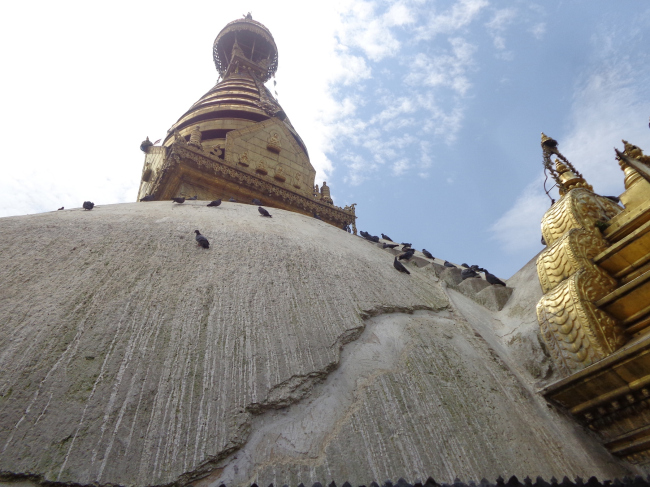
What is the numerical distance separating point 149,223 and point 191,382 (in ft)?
9.18

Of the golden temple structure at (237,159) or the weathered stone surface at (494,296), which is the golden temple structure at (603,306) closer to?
the weathered stone surface at (494,296)

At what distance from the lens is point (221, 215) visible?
19.7ft

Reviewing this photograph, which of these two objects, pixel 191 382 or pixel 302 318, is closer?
pixel 191 382

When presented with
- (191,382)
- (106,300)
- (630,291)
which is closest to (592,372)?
(630,291)

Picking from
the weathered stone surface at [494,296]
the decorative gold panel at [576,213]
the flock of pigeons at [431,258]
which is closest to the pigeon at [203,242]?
the flock of pigeons at [431,258]

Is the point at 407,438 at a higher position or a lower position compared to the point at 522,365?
lower

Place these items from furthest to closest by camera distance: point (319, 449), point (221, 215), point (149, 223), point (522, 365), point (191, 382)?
point (221, 215), point (149, 223), point (522, 365), point (191, 382), point (319, 449)

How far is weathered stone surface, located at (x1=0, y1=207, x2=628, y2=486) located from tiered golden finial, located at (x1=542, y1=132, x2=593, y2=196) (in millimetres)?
2051

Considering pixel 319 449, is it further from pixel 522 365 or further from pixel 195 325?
pixel 522 365

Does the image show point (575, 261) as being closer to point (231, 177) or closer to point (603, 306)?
point (603, 306)

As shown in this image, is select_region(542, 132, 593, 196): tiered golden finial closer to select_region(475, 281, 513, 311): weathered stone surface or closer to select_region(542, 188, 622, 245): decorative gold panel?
select_region(542, 188, 622, 245): decorative gold panel

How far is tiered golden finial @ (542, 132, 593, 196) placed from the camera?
5.34 m

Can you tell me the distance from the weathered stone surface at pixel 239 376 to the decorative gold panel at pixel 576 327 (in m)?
0.41

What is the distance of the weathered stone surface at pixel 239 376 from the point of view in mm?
2416
